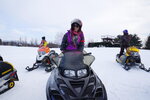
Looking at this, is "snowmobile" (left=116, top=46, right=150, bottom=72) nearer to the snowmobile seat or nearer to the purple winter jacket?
the purple winter jacket

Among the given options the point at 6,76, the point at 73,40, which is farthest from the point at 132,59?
the point at 6,76

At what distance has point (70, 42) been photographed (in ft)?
8.26

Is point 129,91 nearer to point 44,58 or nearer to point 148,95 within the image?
point 148,95

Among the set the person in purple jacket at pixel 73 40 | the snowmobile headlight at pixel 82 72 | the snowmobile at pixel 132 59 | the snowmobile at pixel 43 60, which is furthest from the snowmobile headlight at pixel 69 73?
the snowmobile at pixel 132 59

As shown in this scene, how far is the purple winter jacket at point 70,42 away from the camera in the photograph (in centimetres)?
251

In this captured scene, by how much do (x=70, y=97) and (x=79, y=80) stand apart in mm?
296

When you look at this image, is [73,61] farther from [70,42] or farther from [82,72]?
[70,42]

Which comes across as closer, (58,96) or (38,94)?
(58,96)

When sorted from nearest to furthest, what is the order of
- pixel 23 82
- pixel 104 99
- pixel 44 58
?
1. pixel 104 99
2. pixel 23 82
3. pixel 44 58

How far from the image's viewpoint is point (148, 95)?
104 inches

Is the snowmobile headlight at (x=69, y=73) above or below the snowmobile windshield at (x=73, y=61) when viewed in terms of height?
below

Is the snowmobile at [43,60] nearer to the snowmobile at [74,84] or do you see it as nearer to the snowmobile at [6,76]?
the snowmobile at [6,76]

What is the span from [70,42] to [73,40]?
0.30 feet

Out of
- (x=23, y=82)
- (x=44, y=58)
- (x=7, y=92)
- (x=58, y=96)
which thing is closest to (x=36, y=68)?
(x=44, y=58)
